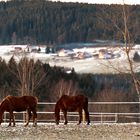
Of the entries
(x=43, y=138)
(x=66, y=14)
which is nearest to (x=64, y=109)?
(x=43, y=138)

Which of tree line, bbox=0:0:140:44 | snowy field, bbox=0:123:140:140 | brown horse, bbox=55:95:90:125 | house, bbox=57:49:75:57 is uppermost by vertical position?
tree line, bbox=0:0:140:44

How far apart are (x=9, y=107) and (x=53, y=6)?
141 meters

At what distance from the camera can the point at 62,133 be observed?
1908 centimetres

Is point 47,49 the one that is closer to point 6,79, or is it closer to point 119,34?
point 6,79

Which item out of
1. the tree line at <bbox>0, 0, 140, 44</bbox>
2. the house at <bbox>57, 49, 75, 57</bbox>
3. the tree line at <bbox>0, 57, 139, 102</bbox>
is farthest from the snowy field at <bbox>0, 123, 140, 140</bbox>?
the house at <bbox>57, 49, 75, 57</bbox>

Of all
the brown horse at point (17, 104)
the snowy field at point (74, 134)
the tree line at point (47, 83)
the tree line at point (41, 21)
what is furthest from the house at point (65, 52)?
the snowy field at point (74, 134)

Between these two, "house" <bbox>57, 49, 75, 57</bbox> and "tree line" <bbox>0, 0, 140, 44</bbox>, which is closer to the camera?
"tree line" <bbox>0, 0, 140, 44</bbox>

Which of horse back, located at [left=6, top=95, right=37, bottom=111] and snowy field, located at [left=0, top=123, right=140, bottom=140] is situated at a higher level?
horse back, located at [left=6, top=95, right=37, bottom=111]

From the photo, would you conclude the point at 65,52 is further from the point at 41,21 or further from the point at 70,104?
the point at 70,104

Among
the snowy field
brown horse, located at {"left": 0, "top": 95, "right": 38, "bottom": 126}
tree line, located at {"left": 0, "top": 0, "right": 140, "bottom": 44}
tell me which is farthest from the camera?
tree line, located at {"left": 0, "top": 0, "right": 140, "bottom": 44}

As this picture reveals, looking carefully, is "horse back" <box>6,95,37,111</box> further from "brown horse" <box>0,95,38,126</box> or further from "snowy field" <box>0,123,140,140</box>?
"snowy field" <box>0,123,140,140</box>

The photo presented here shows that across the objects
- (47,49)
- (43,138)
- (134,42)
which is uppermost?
(47,49)

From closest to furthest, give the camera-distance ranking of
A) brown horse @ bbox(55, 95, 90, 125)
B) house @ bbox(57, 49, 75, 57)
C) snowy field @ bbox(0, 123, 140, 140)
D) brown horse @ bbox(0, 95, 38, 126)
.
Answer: snowy field @ bbox(0, 123, 140, 140), brown horse @ bbox(0, 95, 38, 126), brown horse @ bbox(55, 95, 90, 125), house @ bbox(57, 49, 75, 57)

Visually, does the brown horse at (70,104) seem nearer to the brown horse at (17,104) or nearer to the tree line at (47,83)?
the brown horse at (17,104)
